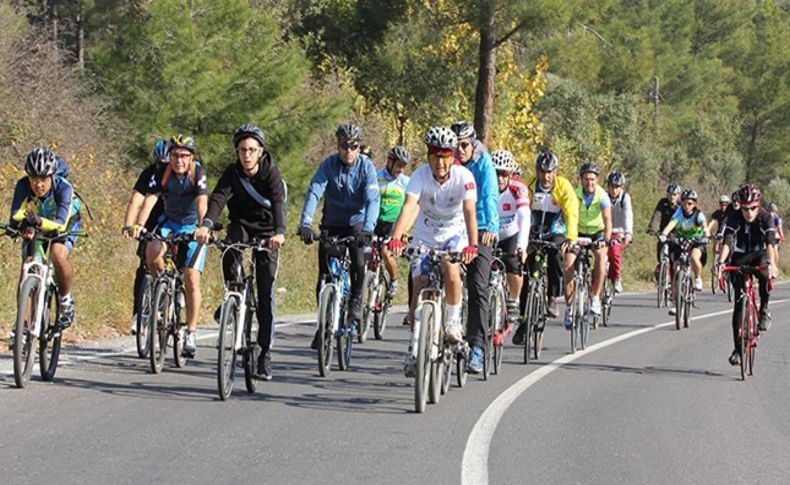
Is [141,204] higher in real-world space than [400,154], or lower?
lower

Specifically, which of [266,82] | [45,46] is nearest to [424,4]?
[266,82]

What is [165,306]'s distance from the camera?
12023 mm

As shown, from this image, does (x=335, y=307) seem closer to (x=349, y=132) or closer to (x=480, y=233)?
(x=480, y=233)

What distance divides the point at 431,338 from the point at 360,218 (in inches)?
136

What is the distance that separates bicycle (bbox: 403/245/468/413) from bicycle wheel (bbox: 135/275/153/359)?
275 centimetres

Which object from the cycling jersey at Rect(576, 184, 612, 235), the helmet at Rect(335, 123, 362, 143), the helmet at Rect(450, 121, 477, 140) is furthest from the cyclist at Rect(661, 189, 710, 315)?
the helmet at Rect(450, 121, 477, 140)

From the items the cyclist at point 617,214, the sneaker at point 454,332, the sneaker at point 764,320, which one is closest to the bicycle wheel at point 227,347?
the sneaker at point 454,332

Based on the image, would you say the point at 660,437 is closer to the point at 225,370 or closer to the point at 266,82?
the point at 225,370

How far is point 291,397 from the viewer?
11.2 metres

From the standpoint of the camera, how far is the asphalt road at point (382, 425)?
8.30 metres

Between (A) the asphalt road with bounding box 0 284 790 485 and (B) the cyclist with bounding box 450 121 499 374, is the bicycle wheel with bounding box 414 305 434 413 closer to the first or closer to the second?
(A) the asphalt road with bounding box 0 284 790 485

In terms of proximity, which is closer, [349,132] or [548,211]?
[349,132]

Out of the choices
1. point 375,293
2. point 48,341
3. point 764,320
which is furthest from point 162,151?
point 764,320

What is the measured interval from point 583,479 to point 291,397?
350 centimetres
